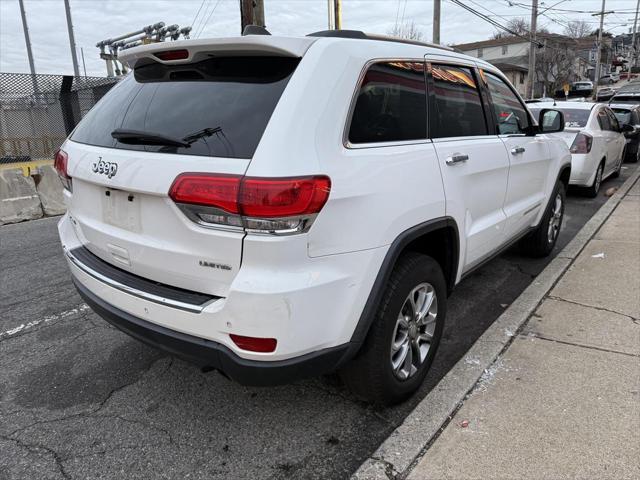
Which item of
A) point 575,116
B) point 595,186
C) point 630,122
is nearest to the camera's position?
point 575,116

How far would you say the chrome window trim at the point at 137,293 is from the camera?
215 centimetres

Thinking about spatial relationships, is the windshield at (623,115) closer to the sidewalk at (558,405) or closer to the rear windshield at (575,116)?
the rear windshield at (575,116)

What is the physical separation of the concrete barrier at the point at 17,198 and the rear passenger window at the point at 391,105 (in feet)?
23.2

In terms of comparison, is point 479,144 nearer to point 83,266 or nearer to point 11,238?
point 83,266

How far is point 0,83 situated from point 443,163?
11589mm

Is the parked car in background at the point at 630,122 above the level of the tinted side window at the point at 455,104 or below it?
below

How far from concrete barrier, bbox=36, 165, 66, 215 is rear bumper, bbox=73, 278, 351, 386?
6.73 meters

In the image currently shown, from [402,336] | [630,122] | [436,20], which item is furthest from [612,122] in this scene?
[436,20]

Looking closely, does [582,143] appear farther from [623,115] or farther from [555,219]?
[623,115]

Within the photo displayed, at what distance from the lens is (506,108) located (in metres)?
4.11

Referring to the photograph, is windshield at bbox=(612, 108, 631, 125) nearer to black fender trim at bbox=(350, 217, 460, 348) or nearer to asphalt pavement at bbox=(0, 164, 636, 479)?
asphalt pavement at bbox=(0, 164, 636, 479)

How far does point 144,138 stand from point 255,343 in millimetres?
1082

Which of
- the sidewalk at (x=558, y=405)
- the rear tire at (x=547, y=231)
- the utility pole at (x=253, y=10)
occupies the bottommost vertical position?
the sidewalk at (x=558, y=405)

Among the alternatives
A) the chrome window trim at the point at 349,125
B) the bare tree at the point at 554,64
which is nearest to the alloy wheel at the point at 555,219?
the chrome window trim at the point at 349,125
